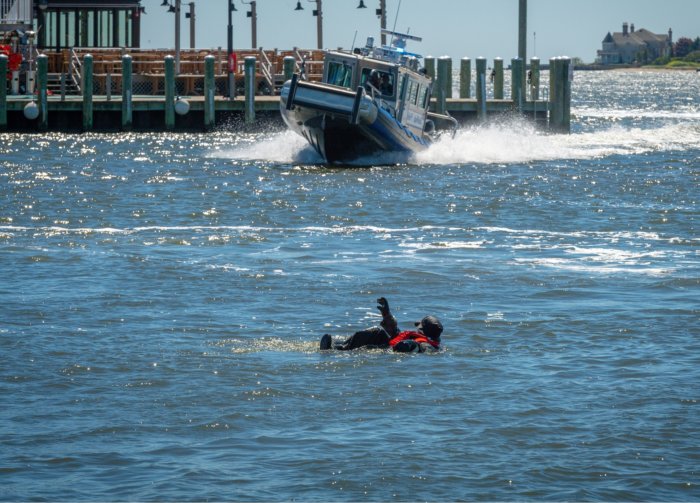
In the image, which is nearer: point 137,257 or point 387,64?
point 137,257

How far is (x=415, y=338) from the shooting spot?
42.4 ft

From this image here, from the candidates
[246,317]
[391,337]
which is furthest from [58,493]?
[246,317]

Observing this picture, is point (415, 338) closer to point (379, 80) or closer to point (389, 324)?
point (389, 324)

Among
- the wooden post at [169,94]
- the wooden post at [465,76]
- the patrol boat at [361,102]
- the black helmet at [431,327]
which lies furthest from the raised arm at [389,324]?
the wooden post at [465,76]

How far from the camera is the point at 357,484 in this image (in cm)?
948

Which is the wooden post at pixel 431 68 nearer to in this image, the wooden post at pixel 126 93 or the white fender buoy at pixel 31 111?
the wooden post at pixel 126 93

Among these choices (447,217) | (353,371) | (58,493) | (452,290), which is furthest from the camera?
(447,217)

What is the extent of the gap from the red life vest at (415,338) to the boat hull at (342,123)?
17.9m

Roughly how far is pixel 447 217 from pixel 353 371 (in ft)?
38.3

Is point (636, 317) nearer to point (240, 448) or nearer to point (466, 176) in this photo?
point (240, 448)

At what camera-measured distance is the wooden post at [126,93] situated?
3922 cm

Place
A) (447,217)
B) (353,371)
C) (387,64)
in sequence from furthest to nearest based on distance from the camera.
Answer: (387,64) → (447,217) → (353,371)

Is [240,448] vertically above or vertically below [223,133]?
below

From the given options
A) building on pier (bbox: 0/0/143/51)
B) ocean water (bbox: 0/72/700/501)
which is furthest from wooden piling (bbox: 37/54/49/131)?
ocean water (bbox: 0/72/700/501)
